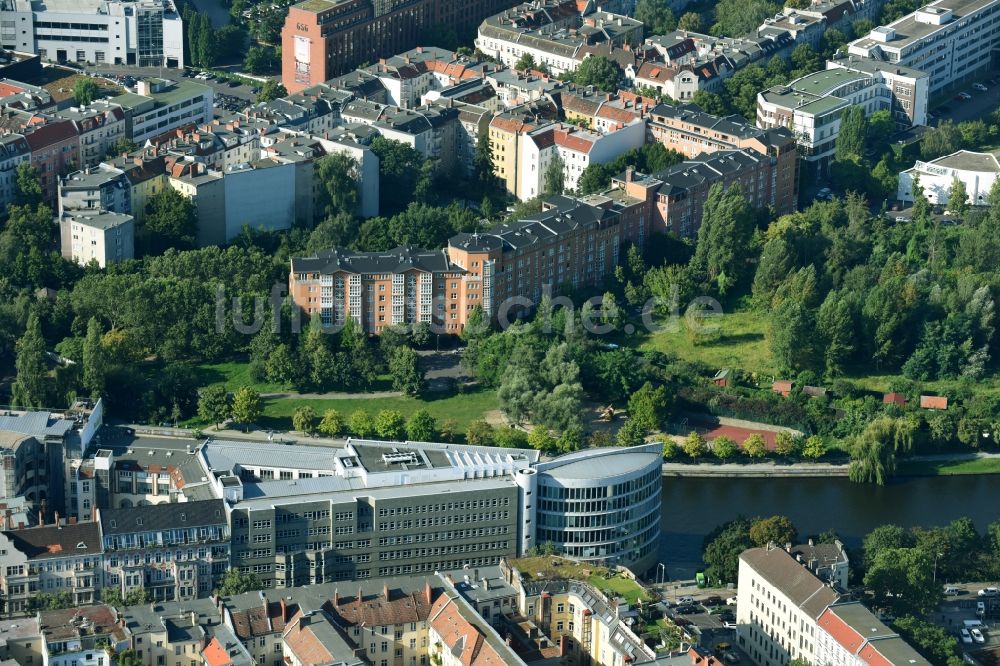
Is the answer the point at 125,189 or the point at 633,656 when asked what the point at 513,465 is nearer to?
the point at 633,656

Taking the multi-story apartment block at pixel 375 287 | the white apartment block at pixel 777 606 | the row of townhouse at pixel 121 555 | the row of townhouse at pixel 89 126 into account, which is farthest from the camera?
the row of townhouse at pixel 89 126

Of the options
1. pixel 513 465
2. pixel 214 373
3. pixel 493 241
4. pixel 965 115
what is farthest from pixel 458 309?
pixel 965 115

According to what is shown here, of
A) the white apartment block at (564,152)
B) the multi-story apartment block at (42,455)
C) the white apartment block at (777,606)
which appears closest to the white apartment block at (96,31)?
the white apartment block at (564,152)

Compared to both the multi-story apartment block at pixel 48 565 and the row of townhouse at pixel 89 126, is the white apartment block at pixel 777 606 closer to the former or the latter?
the multi-story apartment block at pixel 48 565

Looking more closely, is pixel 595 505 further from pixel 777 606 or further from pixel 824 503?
pixel 824 503

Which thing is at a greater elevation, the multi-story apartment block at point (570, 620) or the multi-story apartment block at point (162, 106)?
the multi-story apartment block at point (162, 106)

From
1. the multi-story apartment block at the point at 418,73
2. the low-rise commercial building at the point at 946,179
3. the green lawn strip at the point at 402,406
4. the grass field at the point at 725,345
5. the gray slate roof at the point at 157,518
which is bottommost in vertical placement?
the green lawn strip at the point at 402,406

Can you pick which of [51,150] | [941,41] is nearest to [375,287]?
[51,150]

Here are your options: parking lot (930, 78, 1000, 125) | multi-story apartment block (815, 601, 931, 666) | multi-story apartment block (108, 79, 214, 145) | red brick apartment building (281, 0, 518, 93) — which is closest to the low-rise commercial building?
parking lot (930, 78, 1000, 125)
